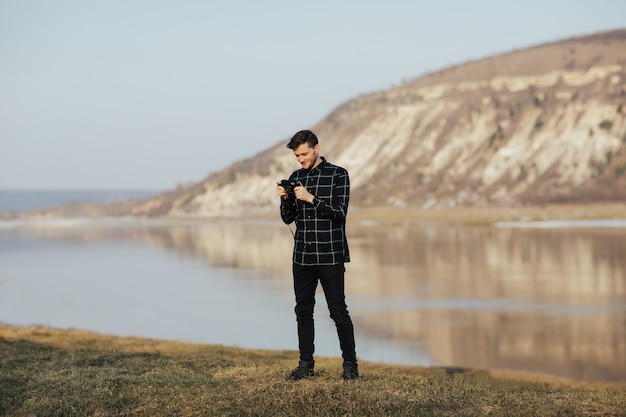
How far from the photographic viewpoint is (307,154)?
1059 centimetres

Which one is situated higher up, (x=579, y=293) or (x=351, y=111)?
(x=351, y=111)

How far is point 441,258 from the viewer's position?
1989 inches

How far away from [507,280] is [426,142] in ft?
291

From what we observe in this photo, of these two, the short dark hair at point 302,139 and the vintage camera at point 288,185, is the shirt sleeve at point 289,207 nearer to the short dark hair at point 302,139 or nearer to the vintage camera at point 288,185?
the vintage camera at point 288,185

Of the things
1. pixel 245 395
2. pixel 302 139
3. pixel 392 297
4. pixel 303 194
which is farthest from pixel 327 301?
pixel 392 297

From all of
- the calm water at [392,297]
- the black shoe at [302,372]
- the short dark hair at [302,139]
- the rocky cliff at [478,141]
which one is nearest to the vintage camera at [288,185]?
the short dark hair at [302,139]

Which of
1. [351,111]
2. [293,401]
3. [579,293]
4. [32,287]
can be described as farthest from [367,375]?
[351,111]

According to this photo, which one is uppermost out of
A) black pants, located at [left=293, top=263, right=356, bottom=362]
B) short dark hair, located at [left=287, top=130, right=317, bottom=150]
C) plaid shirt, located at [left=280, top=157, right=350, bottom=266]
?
short dark hair, located at [left=287, top=130, right=317, bottom=150]

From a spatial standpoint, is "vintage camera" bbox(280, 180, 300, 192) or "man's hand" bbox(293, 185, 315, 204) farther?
"vintage camera" bbox(280, 180, 300, 192)

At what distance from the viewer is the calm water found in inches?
949

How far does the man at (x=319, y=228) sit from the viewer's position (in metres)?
10.6

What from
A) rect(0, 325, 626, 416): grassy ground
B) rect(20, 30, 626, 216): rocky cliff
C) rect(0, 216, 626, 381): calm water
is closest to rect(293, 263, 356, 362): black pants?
rect(0, 325, 626, 416): grassy ground

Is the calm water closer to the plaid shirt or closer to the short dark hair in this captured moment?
the plaid shirt

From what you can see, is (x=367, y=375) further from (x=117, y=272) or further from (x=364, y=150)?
(x=364, y=150)
